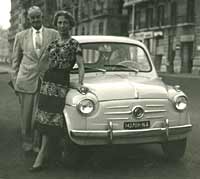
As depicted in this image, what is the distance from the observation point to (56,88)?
568 cm

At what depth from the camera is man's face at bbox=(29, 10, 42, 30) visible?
6.42 meters

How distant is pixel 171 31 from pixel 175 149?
41.8m

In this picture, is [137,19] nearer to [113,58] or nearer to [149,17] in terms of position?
[149,17]

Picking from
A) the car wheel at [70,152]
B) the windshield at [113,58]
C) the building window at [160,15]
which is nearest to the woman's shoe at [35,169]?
the car wheel at [70,152]

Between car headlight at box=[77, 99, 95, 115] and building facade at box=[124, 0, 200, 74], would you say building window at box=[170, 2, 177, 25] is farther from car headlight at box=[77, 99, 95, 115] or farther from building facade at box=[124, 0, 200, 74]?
car headlight at box=[77, 99, 95, 115]

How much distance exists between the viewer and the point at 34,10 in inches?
253

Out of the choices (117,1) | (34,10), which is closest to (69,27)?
(34,10)

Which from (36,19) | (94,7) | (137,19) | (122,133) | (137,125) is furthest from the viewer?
(94,7)

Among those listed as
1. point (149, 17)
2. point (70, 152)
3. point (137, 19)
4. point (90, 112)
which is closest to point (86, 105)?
point (90, 112)

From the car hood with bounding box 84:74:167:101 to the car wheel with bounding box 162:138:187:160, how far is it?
0.72 m

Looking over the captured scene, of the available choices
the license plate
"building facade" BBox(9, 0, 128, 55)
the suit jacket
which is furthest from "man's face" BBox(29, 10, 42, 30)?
"building facade" BBox(9, 0, 128, 55)

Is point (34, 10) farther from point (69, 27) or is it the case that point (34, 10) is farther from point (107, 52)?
point (107, 52)

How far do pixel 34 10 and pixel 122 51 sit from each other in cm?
149

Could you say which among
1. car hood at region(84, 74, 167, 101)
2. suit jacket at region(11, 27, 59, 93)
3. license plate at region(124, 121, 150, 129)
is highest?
suit jacket at region(11, 27, 59, 93)
